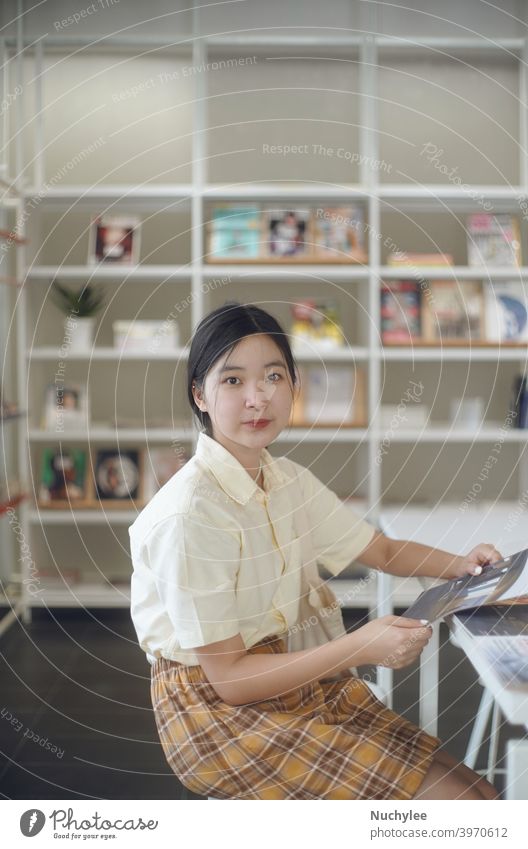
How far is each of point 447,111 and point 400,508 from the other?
1.37m

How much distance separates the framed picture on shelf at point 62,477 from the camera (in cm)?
317

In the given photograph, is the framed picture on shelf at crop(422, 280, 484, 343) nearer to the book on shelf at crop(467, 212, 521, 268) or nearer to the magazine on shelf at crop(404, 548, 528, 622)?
the book on shelf at crop(467, 212, 521, 268)

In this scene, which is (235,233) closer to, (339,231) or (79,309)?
(339,231)

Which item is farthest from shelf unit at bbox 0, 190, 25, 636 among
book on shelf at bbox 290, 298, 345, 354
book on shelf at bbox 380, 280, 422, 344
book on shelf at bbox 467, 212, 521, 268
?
book on shelf at bbox 467, 212, 521, 268

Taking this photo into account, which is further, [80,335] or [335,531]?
[80,335]

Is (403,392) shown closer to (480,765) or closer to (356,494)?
(356,494)

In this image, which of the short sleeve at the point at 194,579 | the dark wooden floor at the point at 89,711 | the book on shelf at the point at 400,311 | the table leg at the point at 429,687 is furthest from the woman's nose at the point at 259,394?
the book on shelf at the point at 400,311

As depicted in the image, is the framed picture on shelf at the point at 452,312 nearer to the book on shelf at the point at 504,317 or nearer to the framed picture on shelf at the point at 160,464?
the book on shelf at the point at 504,317

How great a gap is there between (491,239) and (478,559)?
2.10m

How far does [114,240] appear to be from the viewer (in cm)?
312

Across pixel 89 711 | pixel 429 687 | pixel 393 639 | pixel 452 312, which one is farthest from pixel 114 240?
pixel 393 639

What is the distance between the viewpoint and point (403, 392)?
3.36 metres

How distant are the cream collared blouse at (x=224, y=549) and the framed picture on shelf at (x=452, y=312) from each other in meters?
1.84
